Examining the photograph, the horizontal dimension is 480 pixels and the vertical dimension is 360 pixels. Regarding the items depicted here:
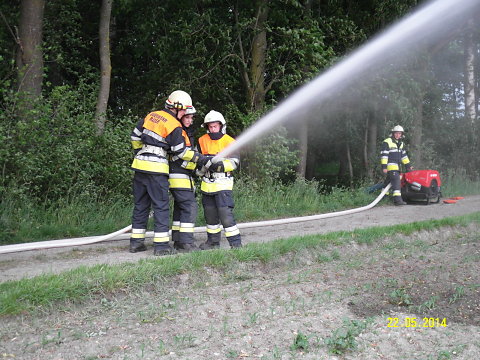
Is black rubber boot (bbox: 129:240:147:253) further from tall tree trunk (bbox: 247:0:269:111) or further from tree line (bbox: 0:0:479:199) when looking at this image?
tall tree trunk (bbox: 247:0:269:111)

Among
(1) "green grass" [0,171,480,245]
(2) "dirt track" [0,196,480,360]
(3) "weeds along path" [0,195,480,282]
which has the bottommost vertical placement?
(2) "dirt track" [0,196,480,360]

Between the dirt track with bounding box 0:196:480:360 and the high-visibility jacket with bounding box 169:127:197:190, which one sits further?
the high-visibility jacket with bounding box 169:127:197:190

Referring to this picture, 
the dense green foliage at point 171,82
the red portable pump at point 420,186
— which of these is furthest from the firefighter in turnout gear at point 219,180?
the red portable pump at point 420,186

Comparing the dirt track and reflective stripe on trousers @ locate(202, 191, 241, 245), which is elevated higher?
reflective stripe on trousers @ locate(202, 191, 241, 245)

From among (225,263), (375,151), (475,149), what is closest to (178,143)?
(225,263)

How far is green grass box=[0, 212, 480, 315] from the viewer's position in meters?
4.00

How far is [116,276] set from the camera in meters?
4.52

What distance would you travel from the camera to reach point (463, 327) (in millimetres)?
3896

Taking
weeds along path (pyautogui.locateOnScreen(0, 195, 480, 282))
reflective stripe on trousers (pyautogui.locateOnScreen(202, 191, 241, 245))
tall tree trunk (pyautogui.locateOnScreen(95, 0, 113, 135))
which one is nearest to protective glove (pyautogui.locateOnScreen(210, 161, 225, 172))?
reflective stripe on trousers (pyautogui.locateOnScreen(202, 191, 241, 245))

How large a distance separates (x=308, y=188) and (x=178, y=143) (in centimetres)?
607

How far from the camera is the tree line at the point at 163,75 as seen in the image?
26.4ft

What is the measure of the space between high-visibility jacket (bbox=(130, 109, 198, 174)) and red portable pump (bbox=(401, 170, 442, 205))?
7.29 m

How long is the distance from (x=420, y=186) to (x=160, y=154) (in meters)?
7.60

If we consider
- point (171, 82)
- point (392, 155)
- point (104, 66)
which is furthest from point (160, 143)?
point (392, 155)
